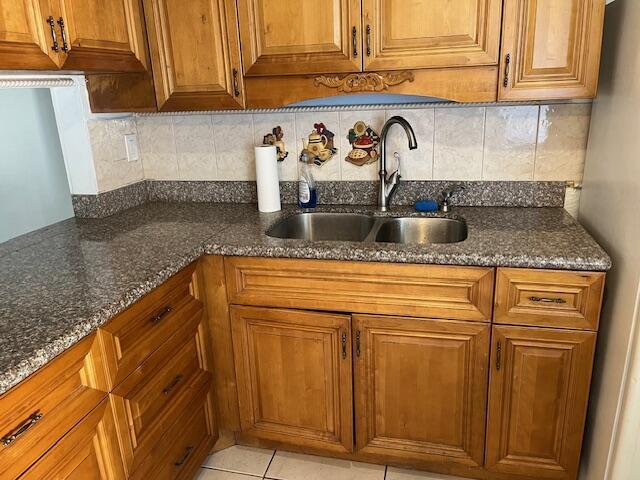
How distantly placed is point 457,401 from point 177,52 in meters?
1.55

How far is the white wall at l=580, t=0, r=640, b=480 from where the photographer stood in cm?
129

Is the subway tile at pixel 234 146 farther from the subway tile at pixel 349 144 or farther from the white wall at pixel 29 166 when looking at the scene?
the white wall at pixel 29 166

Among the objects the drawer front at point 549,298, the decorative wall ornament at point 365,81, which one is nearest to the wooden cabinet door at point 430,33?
the decorative wall ornament at point 365,81

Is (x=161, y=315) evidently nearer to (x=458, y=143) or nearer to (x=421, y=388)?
(x=421, y=388)

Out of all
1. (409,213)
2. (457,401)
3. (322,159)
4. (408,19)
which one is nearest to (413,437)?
(457,401)

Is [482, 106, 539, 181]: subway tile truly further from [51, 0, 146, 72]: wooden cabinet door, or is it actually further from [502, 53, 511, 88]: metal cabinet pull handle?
[51, 0, 146, 72]: wooden cabinet door

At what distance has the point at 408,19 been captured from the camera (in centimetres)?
155

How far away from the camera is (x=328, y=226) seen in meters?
2.03

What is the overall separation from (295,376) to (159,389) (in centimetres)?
47

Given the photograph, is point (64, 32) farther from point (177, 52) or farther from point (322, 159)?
point (322, 159)

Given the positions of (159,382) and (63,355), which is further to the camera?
(159,382)

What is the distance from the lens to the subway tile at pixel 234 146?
2119mm

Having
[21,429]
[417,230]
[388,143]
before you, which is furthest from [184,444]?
[388,143]

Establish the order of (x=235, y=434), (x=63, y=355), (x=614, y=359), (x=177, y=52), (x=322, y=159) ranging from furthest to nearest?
(x=322, y=159) < (x=235, y=434) < (x=177, y=52) < (x=614, y=359) < (x=63, y=355)
